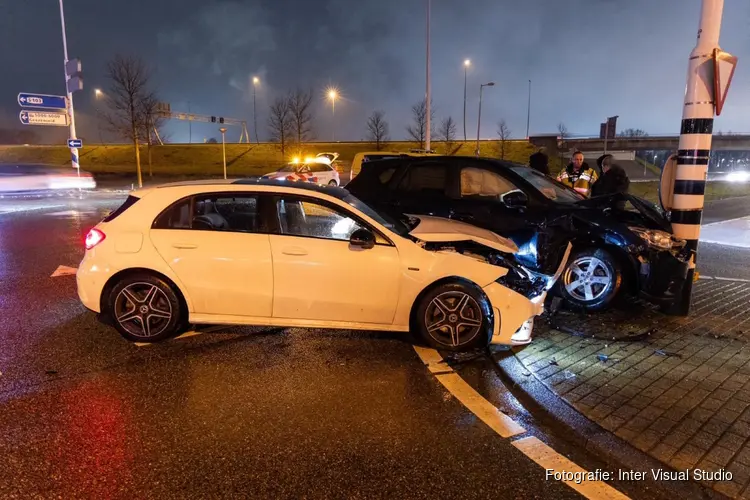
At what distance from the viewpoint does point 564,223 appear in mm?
5977

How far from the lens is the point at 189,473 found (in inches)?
113

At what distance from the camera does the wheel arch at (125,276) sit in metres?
4.80

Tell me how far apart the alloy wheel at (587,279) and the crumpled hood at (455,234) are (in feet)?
4.08

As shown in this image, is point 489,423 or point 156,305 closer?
point 489,423

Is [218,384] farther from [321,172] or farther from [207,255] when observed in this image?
[321,172]

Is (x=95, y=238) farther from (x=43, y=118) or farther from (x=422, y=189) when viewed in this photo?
(x=43, y=118)

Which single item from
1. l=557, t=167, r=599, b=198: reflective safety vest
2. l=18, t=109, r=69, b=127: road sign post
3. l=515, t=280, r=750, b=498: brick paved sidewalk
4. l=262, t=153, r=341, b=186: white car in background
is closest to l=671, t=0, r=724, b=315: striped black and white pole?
l=515, t=280, r=750, b=498: brick paved sidewalk

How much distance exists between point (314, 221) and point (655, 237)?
378cm

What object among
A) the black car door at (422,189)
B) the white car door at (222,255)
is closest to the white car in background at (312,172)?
the black car door at (422,189)

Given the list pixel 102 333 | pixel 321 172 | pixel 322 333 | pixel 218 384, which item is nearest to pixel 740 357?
pixel 322 333

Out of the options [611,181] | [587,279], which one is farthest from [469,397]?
[611,181]

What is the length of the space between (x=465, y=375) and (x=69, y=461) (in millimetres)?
2831

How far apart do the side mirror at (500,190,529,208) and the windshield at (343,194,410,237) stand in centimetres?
171

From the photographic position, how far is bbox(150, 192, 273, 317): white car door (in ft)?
15.3
